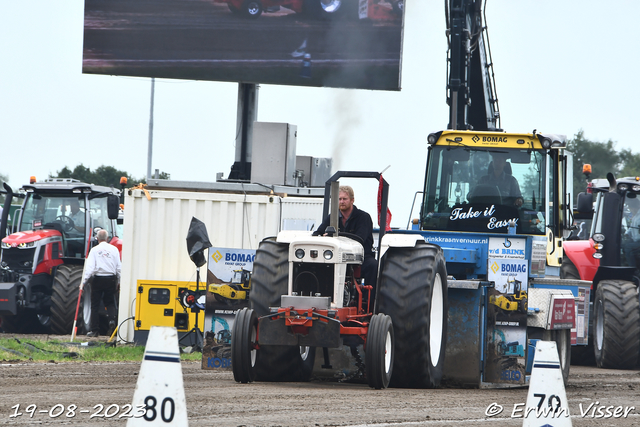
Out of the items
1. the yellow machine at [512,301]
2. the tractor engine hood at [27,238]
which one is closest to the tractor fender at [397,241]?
the yellow machine at [512,301]

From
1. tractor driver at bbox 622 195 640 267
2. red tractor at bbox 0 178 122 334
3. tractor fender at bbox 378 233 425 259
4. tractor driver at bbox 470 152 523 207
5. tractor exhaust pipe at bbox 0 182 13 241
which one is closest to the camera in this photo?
tractor fender at bbox 378 233 425 259

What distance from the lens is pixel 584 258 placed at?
1520cm

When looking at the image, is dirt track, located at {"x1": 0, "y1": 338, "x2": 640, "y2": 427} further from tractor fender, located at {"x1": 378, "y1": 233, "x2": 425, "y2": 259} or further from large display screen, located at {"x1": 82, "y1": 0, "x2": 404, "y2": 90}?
large display screen, located at {"x1": 82, "y1": 0, "x2": 404, "y2": 90}

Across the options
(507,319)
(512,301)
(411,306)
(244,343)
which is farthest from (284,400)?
(512,301)

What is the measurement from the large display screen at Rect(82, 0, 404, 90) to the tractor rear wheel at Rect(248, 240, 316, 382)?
1068cm

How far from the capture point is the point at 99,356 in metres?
13.8

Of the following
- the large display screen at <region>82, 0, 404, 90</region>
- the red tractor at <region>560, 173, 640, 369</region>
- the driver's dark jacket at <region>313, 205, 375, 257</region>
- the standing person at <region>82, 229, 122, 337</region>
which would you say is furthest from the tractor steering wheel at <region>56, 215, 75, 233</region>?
the driver's dark jacket at <region>313, 205, 375, 257</region>

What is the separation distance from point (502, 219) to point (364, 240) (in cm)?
284

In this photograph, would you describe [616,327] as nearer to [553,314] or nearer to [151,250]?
[553,314]

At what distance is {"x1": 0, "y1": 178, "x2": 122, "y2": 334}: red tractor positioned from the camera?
18594 millimetres

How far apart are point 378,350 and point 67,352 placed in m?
6.42

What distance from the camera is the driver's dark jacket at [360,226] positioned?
33.0 ft

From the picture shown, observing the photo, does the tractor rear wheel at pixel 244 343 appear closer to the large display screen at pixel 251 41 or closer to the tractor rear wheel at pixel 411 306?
the tractor rear wheel at pixel 411 306

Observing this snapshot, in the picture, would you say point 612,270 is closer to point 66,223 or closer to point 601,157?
point 66,223
